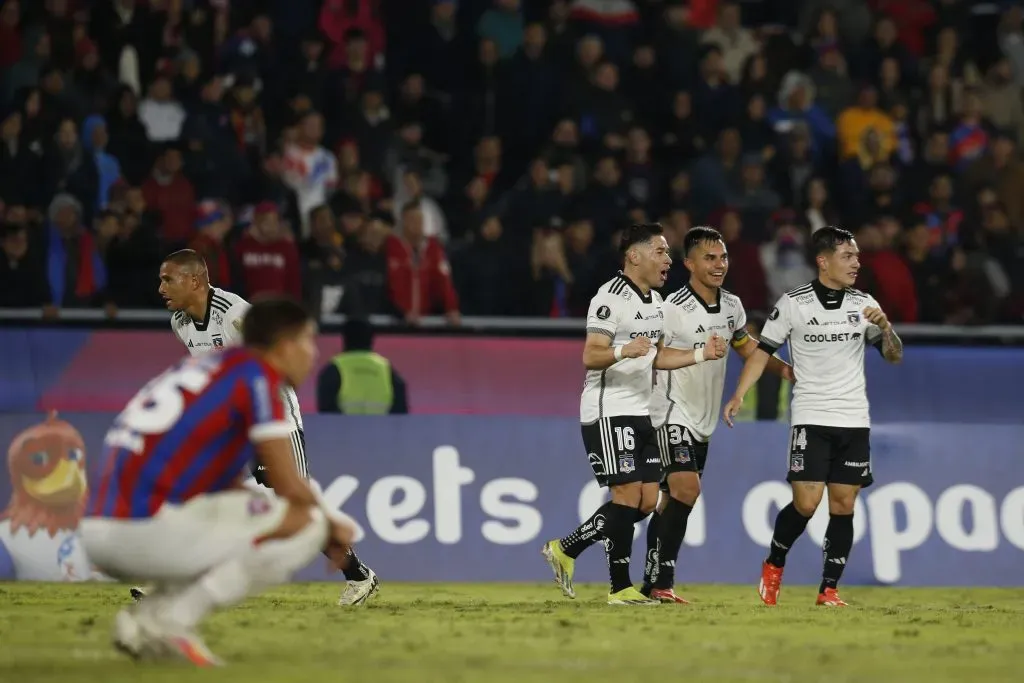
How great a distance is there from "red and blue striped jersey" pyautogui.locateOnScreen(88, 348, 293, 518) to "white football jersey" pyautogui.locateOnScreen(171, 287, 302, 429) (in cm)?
416

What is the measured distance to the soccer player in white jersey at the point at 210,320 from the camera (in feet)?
38.1

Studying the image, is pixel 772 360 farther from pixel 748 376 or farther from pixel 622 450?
pixel 622 450

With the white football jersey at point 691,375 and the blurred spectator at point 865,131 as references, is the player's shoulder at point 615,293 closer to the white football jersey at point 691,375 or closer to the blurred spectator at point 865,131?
the white football jersey at point 691,375

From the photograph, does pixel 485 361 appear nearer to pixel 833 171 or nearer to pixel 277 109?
pixel 277 109

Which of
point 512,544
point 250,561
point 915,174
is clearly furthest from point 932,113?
point 250,561

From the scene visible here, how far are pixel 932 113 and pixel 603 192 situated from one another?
16.9 feet

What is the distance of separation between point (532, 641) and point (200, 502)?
7.34ft

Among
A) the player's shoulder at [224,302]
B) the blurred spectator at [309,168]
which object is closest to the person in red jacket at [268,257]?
the blurred spectator at [309,168]

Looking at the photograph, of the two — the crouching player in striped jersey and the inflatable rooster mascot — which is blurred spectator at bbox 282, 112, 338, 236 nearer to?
the inflatable rooster mascot

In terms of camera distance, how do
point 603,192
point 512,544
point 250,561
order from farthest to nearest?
1. point 603,192
2. point 512,544
3. point 250,561

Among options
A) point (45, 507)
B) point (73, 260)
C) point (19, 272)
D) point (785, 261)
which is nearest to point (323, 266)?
point (73, 260)

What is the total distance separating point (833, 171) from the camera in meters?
20.7

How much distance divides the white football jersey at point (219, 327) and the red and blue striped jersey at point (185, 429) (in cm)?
416

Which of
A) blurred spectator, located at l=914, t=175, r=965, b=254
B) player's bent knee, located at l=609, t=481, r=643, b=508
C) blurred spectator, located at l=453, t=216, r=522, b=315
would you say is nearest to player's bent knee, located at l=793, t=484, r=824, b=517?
player's bent knee, located at l=609, t=481, r=643, b=508
